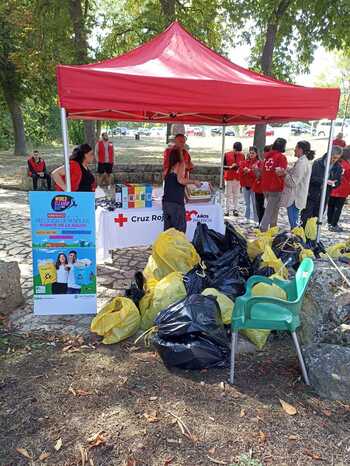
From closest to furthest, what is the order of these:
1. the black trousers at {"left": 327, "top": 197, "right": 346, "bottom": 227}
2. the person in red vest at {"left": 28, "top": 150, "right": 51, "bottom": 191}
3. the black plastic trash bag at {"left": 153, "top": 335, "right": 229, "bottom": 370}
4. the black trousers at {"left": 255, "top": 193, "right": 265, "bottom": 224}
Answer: the black plastic trash bag at {"left": 153, "top": 335, "right": 229, "bottom": 370}
the black trousers at {"left": 255, "top": 193, "right": 265, "bottom": 224}
the black trousers at {"left": 327, "top": 197, "right": 346, "bottom": 227}
the person in red vest at {"left": 28, "top": 150, "right": 51, "bottom": 191}

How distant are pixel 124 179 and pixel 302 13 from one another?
24.1 ft

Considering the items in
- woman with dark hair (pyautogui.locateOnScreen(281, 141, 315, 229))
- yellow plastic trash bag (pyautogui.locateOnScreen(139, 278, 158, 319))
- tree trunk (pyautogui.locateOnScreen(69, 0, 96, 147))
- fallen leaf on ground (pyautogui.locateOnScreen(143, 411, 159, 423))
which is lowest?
fallen leaf on ground (pyautogui.locateOnScreen(143, 411, 159, 423))

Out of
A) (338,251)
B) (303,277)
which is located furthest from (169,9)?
(303,277)

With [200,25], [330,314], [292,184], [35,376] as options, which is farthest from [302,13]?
[35,376]

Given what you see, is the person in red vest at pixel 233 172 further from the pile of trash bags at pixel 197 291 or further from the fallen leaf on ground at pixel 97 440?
the fallen leaf on ground at pixel 97 440

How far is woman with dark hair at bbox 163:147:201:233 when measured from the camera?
4.79m

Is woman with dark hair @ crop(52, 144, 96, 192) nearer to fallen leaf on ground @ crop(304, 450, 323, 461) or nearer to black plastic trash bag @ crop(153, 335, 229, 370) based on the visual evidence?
black plastic trash bag @ crop(153, 335, 229, 370)

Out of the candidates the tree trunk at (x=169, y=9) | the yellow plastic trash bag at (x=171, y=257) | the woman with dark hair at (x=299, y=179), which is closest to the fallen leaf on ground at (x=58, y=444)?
the yellow plastic trash bag at (x=171, y=257)

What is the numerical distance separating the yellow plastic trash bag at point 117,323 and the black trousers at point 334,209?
17.6 ft

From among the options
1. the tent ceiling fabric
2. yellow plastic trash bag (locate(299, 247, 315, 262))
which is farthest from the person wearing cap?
yellow plastic trash bag (locate(299, 247, 315, 262))

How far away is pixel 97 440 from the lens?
2252 mm

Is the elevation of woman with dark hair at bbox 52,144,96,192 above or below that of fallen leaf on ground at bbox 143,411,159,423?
above

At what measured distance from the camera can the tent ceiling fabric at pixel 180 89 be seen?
357cm

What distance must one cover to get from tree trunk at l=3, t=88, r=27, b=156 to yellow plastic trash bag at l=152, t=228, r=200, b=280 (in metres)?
20.0
